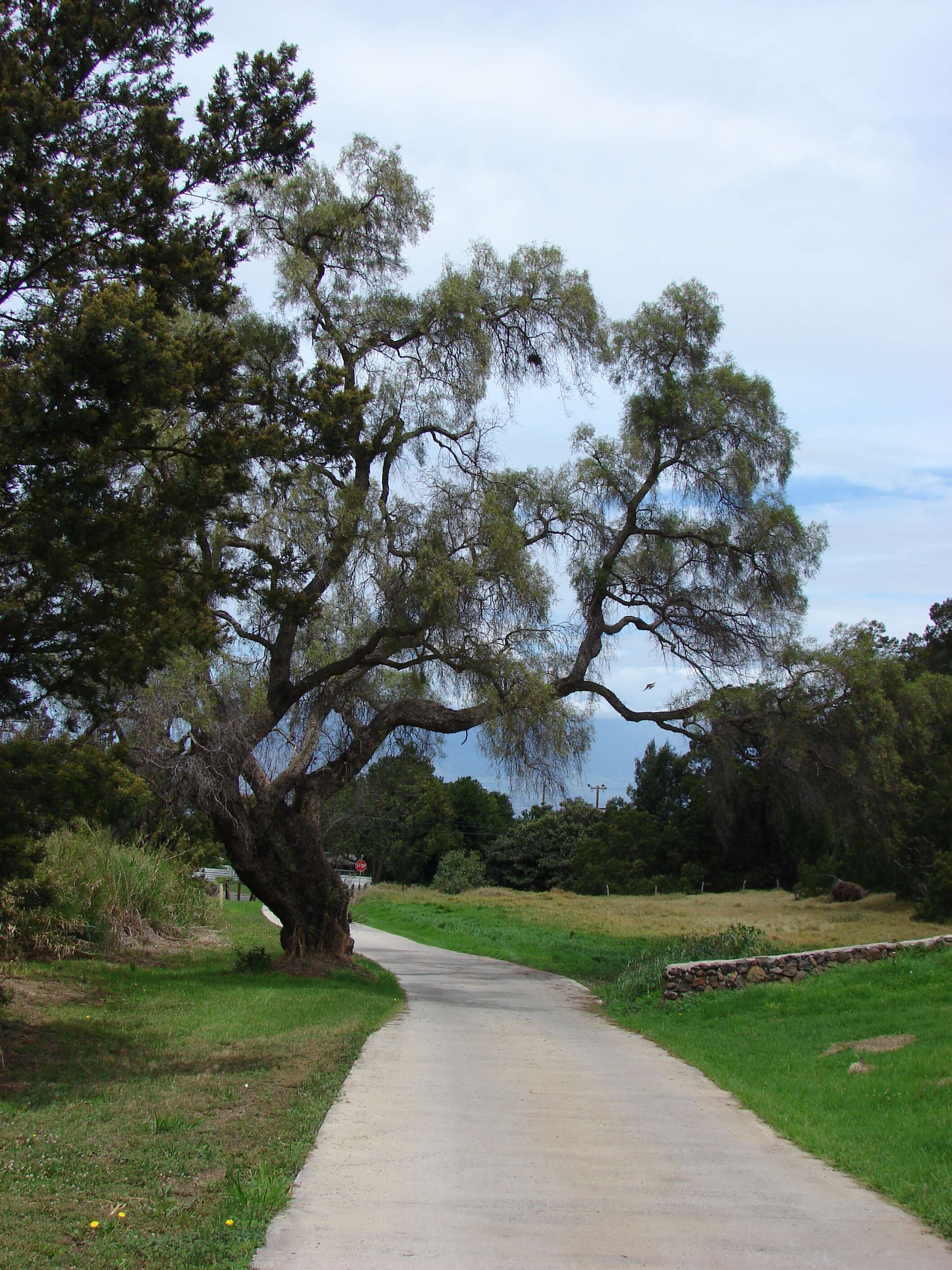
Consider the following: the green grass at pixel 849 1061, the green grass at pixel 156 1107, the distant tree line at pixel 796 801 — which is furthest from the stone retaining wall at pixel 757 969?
the green grass at pixel 156 1107

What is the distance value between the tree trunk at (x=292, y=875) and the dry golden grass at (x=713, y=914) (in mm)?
8871

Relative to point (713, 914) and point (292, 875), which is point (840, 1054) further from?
point (713, 914)

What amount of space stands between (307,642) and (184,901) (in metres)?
6.58

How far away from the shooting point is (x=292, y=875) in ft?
53.7

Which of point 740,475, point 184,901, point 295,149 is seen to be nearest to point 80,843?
point 184,901

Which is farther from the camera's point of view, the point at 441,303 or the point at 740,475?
the point at 740,475

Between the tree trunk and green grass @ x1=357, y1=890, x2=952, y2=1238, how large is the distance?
4.66 m

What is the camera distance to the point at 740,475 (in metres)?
18.0

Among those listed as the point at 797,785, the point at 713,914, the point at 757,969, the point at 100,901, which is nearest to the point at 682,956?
the point at 757,969

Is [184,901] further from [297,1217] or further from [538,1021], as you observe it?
[297,1217]

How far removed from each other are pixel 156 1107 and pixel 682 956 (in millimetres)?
11623

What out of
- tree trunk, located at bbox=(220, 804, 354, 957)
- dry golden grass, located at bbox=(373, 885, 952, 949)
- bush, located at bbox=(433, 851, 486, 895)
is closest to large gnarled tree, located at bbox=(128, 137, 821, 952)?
tree trunk, located at bbox=(220, 804, 354, 957)

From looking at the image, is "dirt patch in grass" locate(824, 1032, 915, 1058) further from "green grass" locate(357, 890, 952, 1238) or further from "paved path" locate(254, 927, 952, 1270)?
"paved path" locate(254, 927, 952, 1270)

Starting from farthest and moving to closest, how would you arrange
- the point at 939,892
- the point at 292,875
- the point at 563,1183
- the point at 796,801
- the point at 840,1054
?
the point at 939,892, the point at 796,801, the point at 292,875, the point at 840,1054, the point at 563,1183
